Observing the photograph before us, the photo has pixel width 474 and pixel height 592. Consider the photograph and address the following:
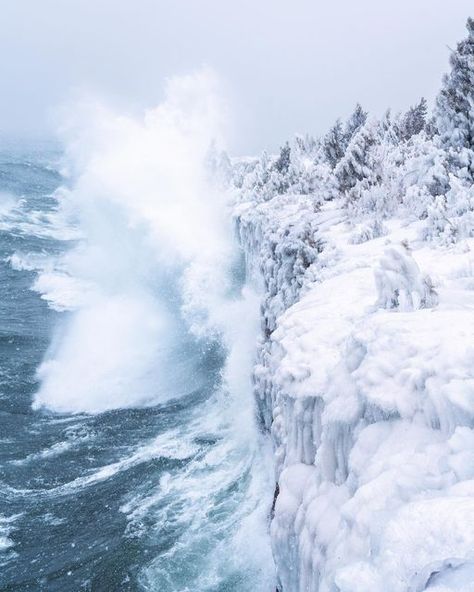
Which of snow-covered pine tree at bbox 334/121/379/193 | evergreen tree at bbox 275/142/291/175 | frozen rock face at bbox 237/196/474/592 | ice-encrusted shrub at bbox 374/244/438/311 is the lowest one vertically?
frozen rock face at bbox 237/196/474/592

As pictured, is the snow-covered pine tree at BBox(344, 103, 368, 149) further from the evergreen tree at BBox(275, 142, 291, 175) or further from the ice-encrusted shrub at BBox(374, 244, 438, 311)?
the ice-encrusted shrub at BBox(374, 244, 438, 311)

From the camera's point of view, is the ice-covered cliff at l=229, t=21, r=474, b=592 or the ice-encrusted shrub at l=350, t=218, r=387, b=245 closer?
the ice-covered cliff at l=229, t=21, r=474, b=592

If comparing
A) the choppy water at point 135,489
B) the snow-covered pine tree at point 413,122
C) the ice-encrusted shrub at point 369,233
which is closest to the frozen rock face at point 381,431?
the ice-encrusted shrub at point 369,233

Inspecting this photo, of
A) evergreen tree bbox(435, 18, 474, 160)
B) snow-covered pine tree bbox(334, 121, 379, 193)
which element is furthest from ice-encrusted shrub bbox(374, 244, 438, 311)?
snow-covered pine tree bbox(334, 121, 379, 193)

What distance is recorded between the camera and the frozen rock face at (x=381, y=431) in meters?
2.53

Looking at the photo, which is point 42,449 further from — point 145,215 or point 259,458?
point 145,215

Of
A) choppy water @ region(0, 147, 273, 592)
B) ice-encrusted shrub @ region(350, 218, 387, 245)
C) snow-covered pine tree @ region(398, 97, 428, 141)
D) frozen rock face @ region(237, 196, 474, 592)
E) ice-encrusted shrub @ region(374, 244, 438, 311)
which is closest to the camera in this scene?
frozen rock face @ region(237, 196, 474, 592)

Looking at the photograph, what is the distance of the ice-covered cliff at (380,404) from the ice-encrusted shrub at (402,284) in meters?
0.02

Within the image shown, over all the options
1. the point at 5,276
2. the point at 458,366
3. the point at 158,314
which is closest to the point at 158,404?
the point at 158,314

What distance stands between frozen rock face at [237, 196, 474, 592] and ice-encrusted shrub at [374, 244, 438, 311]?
0.01 m

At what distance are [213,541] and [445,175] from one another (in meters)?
9.62

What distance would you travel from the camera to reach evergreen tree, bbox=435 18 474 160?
12.0m

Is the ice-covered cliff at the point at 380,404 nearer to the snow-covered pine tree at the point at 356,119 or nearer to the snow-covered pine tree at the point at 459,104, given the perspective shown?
the snow-covered pine tree at the point at 459,104

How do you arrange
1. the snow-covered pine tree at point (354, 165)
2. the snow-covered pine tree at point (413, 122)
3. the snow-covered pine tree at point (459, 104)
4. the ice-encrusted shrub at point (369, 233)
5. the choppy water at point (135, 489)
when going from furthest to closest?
the snow-covered pine tree at point (413, 122) < the snow-covered pine tree at point (354, 165) < the snow-covered pine tree at point (459, 104) < the ice-encrusted shrub at point (369, 233) < the choppy water at point (135, 489)
